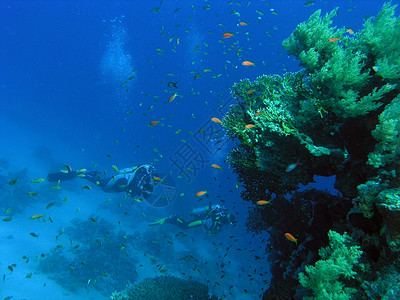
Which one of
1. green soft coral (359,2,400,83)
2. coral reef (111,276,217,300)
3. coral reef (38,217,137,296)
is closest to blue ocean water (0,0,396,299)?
coral reef (38,217,137,296)

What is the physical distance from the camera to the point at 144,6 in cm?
7281

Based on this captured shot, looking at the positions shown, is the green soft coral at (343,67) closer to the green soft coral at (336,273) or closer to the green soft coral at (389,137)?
the green soft coral at (389,137)

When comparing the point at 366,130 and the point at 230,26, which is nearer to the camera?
the point at 366,130

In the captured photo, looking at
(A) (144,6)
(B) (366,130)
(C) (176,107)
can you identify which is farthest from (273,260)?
(A) (144,6)

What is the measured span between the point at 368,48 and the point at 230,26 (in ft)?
217

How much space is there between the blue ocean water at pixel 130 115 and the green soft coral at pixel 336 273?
528cm

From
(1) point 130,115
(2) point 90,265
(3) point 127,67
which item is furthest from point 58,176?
(3) point 127,67

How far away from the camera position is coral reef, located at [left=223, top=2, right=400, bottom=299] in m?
2.76

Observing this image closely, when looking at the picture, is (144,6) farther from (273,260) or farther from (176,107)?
(273,260)

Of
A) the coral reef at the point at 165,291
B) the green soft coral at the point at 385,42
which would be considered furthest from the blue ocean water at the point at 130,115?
the green soft coral at the point at 385,42

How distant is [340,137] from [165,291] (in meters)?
6.93

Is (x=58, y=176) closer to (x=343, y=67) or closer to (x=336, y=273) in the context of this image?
(x=336, y=273)

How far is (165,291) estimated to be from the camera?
691 cm

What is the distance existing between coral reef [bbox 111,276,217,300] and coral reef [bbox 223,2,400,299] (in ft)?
9.90
